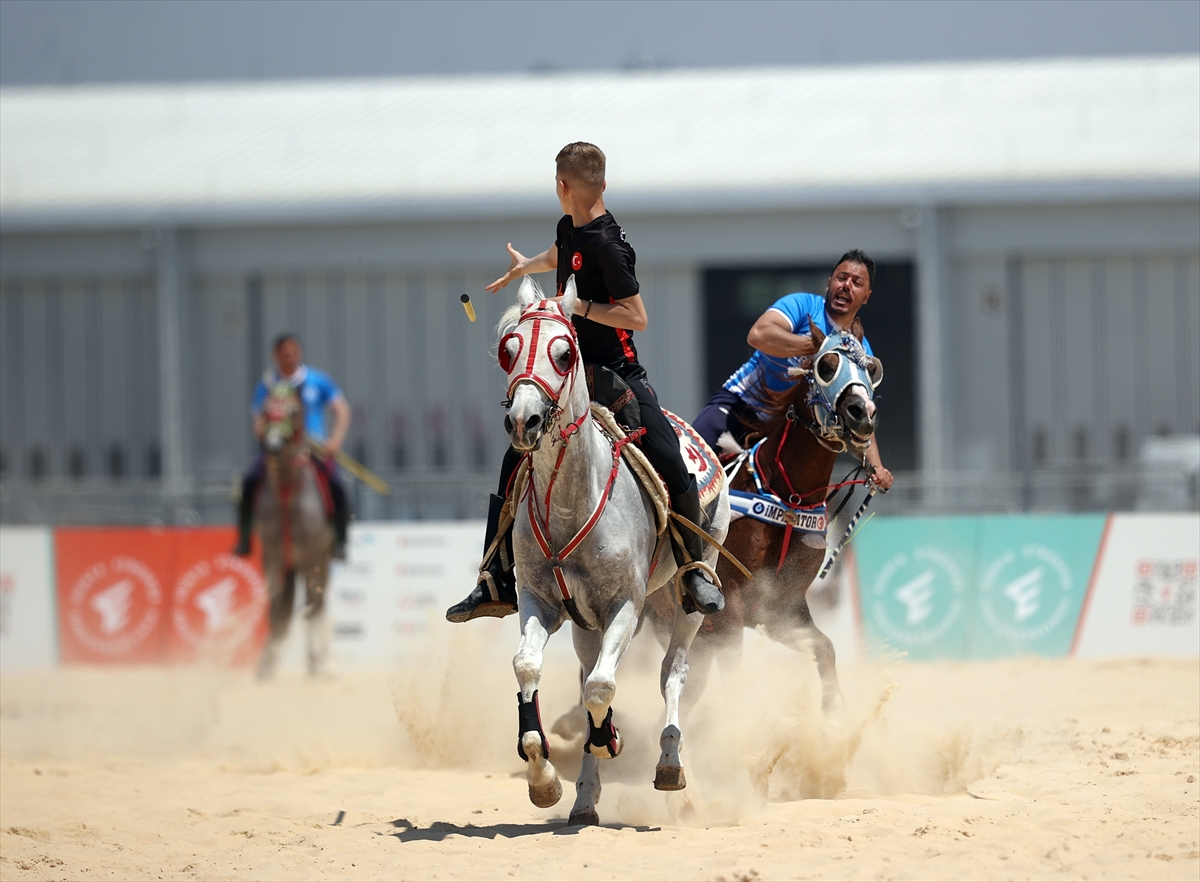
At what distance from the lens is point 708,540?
22.4 feet

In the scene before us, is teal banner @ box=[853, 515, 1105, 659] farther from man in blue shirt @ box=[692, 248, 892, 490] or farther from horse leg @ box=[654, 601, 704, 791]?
horse leg @ box=[654, 601, 704, 791]

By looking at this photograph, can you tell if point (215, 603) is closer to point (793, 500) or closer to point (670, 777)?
point (793, 500)

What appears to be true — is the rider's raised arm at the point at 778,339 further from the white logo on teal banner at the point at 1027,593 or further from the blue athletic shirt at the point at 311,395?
the blue athletic shirt at the point at 311,395

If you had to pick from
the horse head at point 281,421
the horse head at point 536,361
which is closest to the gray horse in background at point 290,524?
the horse head at point 281,421

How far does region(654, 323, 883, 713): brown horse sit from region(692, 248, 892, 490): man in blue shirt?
11cm

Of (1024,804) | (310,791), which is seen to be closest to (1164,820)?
(1024,804)

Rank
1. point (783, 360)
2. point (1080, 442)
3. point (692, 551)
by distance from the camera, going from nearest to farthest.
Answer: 1. point (692, 551)
2. point (783, 360)
3. point (1080, 442)

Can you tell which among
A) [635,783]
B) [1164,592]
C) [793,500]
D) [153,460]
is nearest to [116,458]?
[153,460]

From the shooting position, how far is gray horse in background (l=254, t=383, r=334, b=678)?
13.5 metres

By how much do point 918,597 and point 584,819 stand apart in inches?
290

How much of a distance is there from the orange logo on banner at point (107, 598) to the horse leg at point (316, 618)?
1.79m

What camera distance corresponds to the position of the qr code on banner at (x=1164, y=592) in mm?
12742

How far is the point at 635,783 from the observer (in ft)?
24.7

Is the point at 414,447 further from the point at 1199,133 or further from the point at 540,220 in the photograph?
the point at 1199,133
